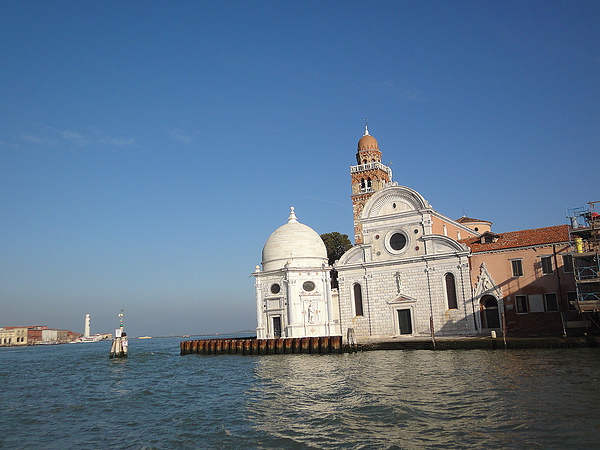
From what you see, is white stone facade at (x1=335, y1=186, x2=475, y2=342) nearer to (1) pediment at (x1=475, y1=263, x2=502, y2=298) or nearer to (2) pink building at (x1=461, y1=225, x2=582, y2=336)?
(1) pediment at (x1=475, y1=263, x2=502, y2=298)

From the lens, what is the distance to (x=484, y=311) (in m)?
33.2

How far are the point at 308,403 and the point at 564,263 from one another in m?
21.1

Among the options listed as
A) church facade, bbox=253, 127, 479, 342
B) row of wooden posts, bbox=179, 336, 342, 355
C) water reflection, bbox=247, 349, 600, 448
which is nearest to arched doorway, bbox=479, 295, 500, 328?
church facade, bbox=253, 127, 479, 342

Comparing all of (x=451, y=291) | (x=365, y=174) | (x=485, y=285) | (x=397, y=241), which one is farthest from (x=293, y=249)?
(x=365, y=174)

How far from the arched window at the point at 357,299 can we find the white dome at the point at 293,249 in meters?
4.63

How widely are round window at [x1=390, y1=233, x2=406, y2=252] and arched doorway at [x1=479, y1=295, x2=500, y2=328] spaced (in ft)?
21.6

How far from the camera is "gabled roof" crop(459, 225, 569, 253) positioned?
102ft

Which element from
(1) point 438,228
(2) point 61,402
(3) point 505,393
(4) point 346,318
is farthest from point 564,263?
(2) point 61,402

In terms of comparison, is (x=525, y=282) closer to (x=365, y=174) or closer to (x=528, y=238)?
(x=528, y=238)

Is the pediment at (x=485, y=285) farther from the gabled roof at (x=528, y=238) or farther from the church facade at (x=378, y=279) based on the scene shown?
the gabled roof at (x=528, y=238)

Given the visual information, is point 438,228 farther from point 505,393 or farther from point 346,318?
point 505,393

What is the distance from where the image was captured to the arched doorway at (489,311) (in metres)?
32.9

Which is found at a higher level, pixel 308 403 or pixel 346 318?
pixel 346 318

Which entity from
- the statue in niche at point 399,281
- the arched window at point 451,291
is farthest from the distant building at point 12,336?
the arched window at point 451,291
